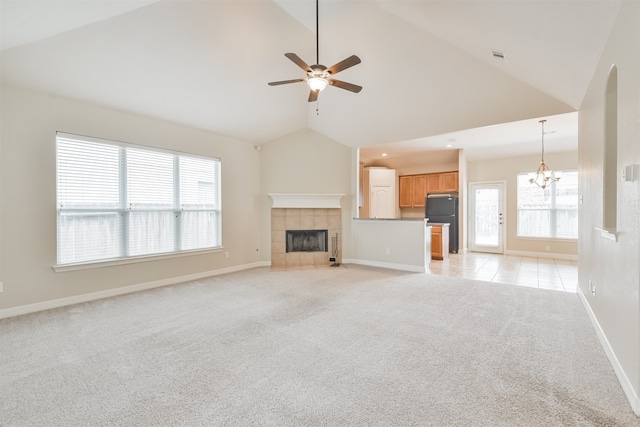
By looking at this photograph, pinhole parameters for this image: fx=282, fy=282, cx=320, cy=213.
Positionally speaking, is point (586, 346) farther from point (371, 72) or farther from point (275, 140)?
point (275, 140)

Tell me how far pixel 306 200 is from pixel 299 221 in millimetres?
507

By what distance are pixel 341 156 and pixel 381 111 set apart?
5.18 ft

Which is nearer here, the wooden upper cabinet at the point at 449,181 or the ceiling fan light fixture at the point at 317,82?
the ceiling fan light fixture at the point at 317,82

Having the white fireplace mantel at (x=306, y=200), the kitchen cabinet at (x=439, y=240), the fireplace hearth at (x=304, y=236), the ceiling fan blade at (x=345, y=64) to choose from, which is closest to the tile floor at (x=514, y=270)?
the kitchen cabinet at (x=439, y=240)

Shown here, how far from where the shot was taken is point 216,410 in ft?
5.55

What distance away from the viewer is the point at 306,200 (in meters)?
6.25

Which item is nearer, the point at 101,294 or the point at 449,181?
the point at 101,294

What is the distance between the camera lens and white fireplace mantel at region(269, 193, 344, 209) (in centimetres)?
616

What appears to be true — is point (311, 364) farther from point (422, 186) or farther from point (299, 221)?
point (422, 186)

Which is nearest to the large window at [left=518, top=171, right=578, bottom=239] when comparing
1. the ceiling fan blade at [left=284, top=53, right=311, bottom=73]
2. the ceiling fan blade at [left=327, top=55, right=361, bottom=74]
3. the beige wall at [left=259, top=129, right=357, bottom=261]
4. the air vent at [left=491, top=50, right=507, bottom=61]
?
the beige wall at [left=259, top=129, right=357, bottom=261]

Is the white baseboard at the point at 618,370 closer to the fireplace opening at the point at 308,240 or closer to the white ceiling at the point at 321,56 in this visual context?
the white ceiling at the point at 321,56

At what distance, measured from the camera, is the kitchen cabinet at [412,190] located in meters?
8.48


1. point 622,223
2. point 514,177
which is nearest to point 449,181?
point 514,177

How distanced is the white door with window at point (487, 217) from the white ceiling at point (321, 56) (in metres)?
2.77
